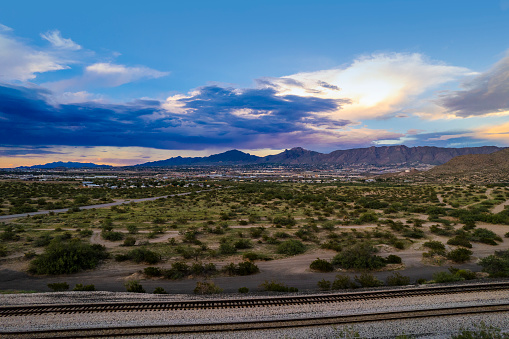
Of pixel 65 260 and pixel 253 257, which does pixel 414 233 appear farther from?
pixel 65 260

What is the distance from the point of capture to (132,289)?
16.3m

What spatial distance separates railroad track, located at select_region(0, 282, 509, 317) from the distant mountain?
120664 millimetres

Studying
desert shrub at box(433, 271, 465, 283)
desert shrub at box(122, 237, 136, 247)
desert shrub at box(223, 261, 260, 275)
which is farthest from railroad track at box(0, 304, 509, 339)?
desert shrub at box(122, 237, 136, 247)

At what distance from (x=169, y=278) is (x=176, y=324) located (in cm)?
802

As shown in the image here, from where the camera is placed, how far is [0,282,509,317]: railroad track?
12680mm

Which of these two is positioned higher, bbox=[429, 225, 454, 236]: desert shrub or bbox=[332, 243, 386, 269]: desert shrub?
bbox=[332, 243, 386, 269]: desert shrub

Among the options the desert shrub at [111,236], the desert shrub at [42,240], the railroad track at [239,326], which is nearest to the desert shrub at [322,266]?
the railroad track at [239,326]

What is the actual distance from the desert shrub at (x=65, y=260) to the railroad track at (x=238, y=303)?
24.9ft

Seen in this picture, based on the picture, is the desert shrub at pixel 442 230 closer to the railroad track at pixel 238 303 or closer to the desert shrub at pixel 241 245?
the railroad track at pixel 238 303

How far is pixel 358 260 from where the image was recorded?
69.6ft

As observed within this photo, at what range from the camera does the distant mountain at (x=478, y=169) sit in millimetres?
112106

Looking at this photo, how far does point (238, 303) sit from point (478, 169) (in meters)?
165

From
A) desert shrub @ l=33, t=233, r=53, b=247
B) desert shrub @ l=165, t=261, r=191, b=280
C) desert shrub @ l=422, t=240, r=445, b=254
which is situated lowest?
desert shrub @ l=422, t=240, r=445, b=254

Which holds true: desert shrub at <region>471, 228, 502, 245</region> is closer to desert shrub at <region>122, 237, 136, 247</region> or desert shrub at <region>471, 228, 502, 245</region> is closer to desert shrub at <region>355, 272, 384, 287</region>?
desert shrub at <region>355, 272, 384, 287</region>
